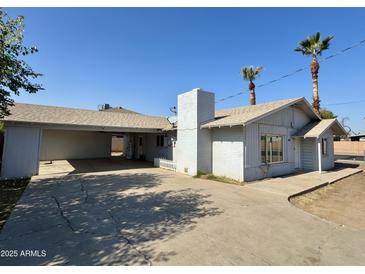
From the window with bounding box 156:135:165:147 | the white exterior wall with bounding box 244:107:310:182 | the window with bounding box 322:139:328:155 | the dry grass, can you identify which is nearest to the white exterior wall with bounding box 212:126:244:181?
the white exterior wall with bounding box 244:107:310:182

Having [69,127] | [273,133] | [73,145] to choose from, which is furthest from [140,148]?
[273,133]

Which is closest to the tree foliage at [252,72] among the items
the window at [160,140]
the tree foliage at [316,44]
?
the tree foliage at [316,44]

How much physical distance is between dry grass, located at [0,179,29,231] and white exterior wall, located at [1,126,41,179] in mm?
826

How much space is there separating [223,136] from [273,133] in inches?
114

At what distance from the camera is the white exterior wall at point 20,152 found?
32.8 ft

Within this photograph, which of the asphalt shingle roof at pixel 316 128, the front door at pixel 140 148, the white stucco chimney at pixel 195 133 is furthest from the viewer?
the front door at pixel 140 148

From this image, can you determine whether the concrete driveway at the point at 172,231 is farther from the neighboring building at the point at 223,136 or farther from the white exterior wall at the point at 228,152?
the neighboring building at the point at 223,136

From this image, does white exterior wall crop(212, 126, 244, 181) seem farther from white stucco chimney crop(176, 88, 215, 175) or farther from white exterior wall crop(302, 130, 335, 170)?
white exterior wall crop(302, 130, 335, 170)

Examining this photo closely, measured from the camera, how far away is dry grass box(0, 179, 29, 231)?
5387mm

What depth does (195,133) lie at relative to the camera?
1159 centimetres

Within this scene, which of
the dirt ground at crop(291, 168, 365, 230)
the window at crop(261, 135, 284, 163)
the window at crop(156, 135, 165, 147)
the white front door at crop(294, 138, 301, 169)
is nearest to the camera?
the dirt ground at crop(291, 168, 365, 230)
